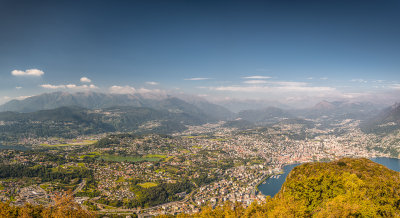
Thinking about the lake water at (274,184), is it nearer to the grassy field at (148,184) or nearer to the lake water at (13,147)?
the grassy field at (148,184)

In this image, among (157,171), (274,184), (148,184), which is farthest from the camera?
(157,171)

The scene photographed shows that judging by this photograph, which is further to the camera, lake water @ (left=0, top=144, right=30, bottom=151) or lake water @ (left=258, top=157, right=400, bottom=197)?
lake water @ (left=0, top=144, right=30, bottom=151)

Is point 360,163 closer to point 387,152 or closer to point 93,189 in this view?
point 93,189

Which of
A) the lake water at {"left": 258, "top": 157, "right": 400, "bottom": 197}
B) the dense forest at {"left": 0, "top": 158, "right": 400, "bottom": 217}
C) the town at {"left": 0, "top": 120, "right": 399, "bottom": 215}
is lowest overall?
the lake water at {"left": 258, "top": 157, "right": 400, "bottom": 197}

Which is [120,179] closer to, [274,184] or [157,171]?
[157,171]

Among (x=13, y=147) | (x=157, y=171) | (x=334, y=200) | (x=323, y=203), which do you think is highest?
(x=334, y=200)

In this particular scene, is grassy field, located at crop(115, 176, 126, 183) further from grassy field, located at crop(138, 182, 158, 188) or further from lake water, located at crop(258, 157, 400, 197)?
lake water, located at crop(258, 157, 400, 197)

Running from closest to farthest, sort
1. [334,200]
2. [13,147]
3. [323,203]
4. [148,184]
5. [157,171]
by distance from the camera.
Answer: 1. [334,200]
2. [323,203]
3. [148,184]
4. [157,171]
5. [13,147]

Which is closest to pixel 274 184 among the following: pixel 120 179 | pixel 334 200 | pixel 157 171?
pixel 157 171

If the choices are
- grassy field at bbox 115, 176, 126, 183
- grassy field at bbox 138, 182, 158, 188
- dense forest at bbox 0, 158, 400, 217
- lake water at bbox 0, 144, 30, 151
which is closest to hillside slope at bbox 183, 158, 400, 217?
dense forest at bbox 0, 158, 400, 217

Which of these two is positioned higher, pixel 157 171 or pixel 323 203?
pixel 323 203

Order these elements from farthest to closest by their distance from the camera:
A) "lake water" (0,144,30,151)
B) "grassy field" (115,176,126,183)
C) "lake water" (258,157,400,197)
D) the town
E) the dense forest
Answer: "lake water" (0,144,30,151) < "grassy field" (115,176,126,183) < "lake water" (258,157,400,197) < the town < the dense forest
